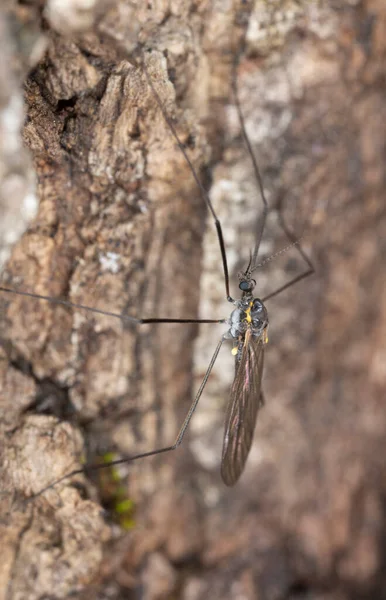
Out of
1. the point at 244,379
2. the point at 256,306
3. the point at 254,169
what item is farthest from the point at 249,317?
the point at 254,169

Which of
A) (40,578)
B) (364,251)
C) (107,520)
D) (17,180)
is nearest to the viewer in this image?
(17,180)

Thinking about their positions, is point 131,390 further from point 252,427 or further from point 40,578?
point 40,578

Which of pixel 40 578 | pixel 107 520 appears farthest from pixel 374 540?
pixel 40 578

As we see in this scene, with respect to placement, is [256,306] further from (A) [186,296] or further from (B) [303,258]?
(B) [303,258]

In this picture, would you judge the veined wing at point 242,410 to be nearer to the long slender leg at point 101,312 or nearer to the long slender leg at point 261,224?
the long slender leg at point 101,312

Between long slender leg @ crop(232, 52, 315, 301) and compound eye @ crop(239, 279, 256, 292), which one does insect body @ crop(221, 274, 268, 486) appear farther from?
long slender leg @ crop(232, 52, 315, 301)

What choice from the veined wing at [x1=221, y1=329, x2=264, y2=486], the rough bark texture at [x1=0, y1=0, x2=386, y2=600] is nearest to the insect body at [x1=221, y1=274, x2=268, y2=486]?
the veined wing at [x1=221, y1=329, x2=264, y2=486]
